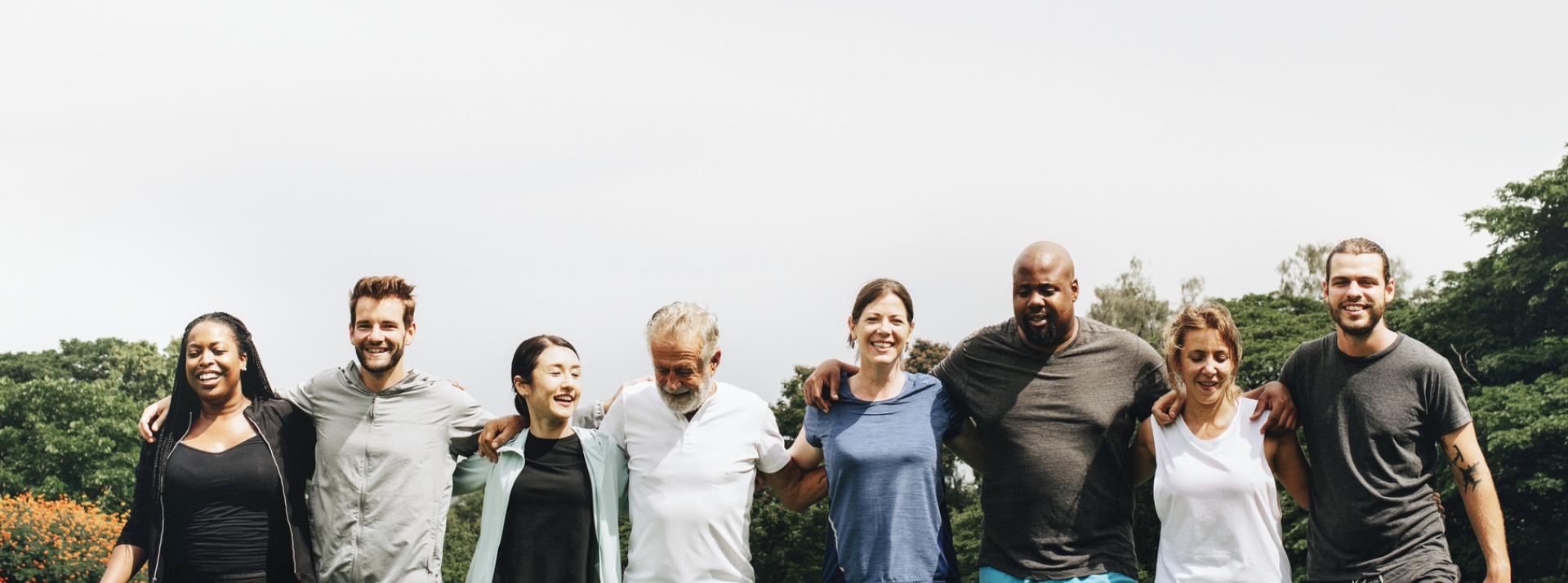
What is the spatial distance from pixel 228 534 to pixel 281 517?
25cm

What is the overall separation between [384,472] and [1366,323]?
486cm

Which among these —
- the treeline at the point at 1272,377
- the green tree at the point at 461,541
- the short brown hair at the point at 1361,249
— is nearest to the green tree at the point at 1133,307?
the treeline at the point at 1272,377

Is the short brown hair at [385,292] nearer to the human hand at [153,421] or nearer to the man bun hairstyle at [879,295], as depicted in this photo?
the human hand at [153,421]

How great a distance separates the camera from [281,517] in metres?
6.61

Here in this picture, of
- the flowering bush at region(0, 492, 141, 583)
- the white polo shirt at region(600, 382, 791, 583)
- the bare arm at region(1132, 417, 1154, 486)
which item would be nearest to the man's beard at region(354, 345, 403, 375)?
the white polo shirt at region(600, 382, 791, 583)

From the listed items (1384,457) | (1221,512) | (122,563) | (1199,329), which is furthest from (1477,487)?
(122,563)

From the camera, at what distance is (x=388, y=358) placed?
22.1 ft

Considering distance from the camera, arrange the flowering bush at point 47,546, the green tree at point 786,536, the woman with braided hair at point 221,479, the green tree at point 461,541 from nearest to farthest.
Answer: the woman with braided hair at point 221,479 → the flowering bush at point 47,546 → the green tree at point 786,536 → the green tree at point 461,541

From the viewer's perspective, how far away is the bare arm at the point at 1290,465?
6410mm

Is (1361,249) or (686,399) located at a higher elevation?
(1361,249)

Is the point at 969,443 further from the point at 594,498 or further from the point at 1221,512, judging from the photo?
the point at 594,498

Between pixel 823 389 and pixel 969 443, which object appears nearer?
pixel 823 389

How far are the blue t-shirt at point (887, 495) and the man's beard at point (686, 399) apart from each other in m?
0.66

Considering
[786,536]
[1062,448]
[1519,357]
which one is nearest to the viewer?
[1062,448]
